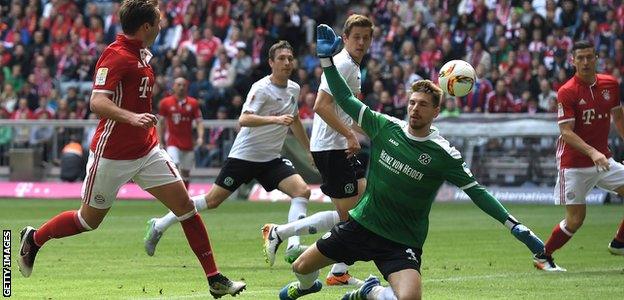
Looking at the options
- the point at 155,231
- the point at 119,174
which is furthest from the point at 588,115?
the point at 119,174

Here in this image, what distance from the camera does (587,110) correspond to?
47.9ft

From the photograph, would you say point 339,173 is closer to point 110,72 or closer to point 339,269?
point 339,269

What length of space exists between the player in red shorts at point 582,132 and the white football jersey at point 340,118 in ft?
8.90

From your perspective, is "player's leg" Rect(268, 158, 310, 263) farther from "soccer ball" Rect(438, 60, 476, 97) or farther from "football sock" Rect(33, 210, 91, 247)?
"football sock" Rect(33, 210, 91, 247)

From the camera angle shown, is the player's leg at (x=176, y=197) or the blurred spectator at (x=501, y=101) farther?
the blurred spectator at (x=501, y=101)

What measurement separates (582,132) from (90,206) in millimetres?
5877

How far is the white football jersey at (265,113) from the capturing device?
15.5 meters

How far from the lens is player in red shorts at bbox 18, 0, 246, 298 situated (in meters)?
11.1

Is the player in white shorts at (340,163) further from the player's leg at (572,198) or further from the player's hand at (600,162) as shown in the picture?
the player's leg at (572,198)

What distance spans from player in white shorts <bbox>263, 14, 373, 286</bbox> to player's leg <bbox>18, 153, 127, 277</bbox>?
2.23 meters

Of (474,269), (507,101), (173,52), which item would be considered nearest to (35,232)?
(474,269)

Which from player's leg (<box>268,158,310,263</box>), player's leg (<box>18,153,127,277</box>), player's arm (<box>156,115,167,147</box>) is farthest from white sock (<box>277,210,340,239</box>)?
player's arm (<box>156,115,167,147</box>)

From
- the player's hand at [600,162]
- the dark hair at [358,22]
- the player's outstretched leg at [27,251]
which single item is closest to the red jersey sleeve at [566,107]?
the player's hand at [600,162]

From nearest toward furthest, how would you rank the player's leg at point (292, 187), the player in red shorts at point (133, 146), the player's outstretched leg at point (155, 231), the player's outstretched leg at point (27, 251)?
the player in red shorts at point (133, 146) < the player's outstretched leg at point (27, 251) < the player's outstretched leg at point (155, 231) < the player's leg at point (292, 187)
